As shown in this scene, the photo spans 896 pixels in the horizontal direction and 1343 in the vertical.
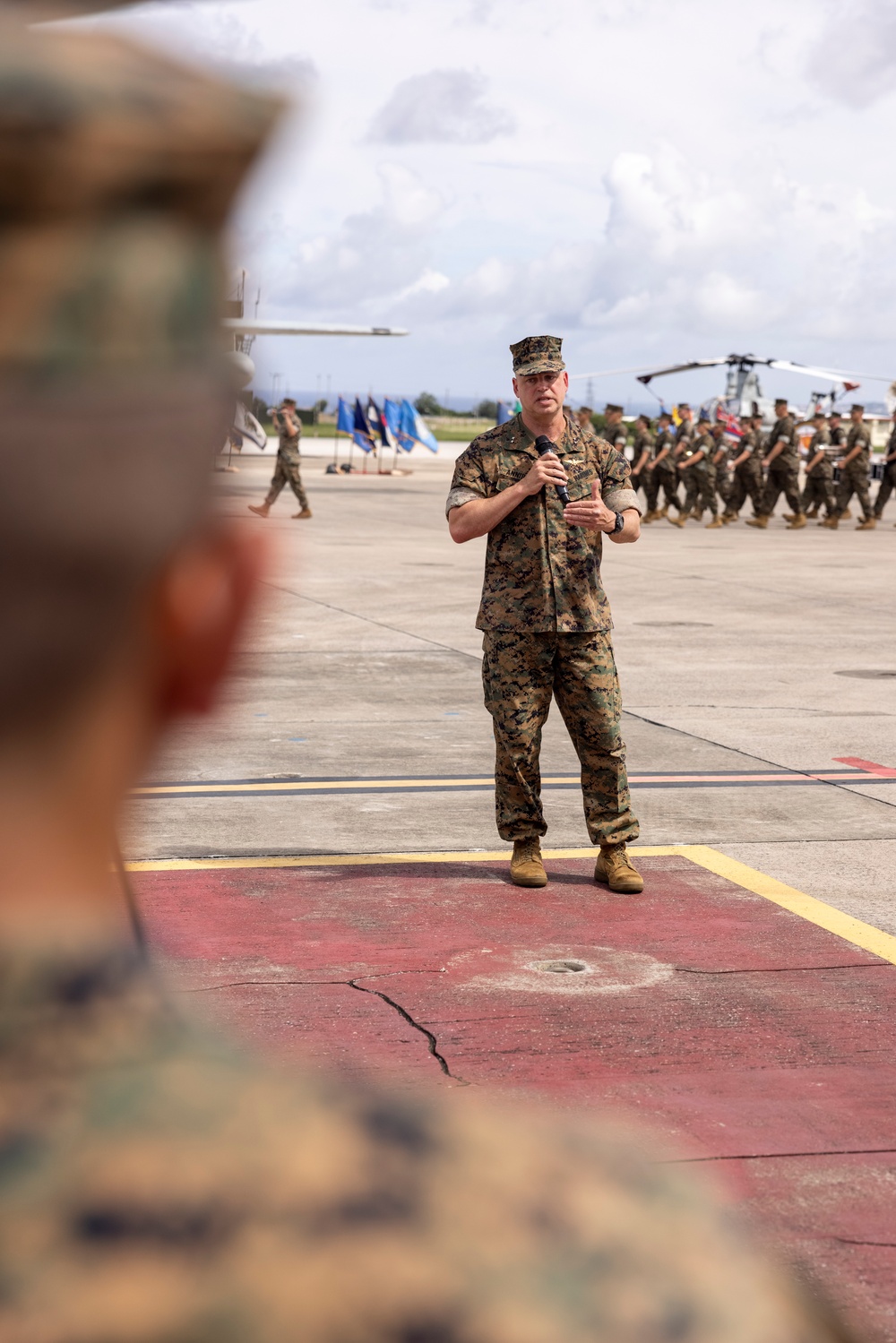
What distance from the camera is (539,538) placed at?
248 inches

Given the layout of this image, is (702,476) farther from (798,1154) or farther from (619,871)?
(798,1154)

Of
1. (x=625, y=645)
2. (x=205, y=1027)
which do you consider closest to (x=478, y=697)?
(x=625, y=645)

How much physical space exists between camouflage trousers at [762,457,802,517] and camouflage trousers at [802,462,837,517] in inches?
15.0

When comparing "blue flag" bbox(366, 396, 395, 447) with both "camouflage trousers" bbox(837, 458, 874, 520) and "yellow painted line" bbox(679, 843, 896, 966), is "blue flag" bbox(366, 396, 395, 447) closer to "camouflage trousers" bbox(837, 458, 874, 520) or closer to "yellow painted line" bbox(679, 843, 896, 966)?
"camouflage trousers" bbox(837, 458, 874, 520)

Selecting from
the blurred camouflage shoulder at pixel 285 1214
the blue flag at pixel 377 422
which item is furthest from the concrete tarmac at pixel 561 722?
the blue flag at pixel 377 422

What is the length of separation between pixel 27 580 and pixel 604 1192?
0.32m

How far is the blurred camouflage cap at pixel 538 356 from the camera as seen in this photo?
6191 mm

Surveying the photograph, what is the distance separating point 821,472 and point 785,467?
86cm

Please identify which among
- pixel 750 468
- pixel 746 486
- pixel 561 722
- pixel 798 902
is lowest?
pixel 561 722

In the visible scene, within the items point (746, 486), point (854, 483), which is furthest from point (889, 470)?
point (746, 486)

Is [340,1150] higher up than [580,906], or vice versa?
[340,1150]

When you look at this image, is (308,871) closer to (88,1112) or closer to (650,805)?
(650,805)

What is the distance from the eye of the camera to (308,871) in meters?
6.56

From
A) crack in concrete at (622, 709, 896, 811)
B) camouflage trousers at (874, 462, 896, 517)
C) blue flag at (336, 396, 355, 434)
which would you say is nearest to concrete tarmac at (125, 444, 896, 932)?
crack in concrete at (622, 709, 896, 811)
